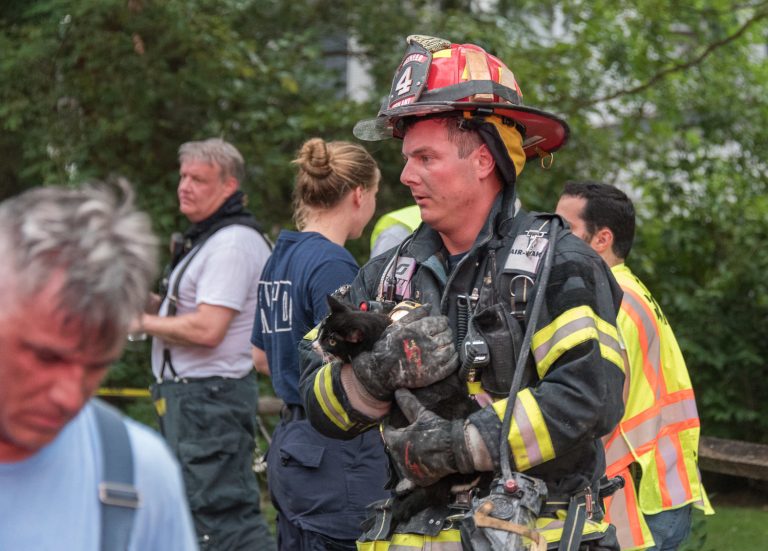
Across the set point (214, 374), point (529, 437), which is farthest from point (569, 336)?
point (214, 374)

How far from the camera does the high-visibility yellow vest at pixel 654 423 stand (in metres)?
4.35

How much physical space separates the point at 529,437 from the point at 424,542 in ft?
1.42

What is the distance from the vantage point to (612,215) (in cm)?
484

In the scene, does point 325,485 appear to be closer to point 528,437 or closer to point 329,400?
point 329,400

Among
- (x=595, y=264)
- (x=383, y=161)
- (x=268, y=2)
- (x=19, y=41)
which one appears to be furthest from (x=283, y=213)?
(x=595, y=264)

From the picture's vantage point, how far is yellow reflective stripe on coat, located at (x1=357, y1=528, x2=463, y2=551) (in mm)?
3006

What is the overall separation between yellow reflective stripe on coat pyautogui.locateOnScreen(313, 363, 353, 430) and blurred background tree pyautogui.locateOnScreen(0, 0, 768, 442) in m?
5.54

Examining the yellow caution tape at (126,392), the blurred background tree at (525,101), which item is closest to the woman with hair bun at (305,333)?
the blurred background tree at (525,101)

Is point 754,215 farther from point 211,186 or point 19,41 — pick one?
point 19,41

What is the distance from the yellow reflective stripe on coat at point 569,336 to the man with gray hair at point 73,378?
1.37 m

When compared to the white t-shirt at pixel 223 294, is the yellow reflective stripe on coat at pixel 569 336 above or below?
above

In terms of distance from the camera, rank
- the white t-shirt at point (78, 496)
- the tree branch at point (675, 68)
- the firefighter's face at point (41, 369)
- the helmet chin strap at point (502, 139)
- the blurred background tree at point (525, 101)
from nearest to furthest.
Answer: the firefighter's face at point (41, 369)
the white t-shirt at point (78, 496)
the helmet chin strap at point (502, 139)
the blurred background tree at point (525, 101)
the tree branch at point (675, 68)

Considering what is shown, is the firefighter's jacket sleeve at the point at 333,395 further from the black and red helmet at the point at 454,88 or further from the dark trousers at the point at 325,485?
the dark trousers at the point at 325,485

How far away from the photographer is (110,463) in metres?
1.78
